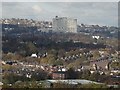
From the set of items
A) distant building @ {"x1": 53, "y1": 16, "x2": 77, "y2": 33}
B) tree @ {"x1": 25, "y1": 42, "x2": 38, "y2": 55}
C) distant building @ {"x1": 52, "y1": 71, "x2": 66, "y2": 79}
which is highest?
distant building @ {"x1": 53, "y1": 16, "x2": 77, "y2": 33}

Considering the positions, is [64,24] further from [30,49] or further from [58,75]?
[58,75]

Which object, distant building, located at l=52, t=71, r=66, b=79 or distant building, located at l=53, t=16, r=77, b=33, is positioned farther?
distant building, located at l=53, t=16, r=77, b=33

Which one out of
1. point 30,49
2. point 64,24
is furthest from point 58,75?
→ point 64,24

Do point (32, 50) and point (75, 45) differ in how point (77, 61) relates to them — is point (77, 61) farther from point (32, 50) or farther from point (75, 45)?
point (75, 45)

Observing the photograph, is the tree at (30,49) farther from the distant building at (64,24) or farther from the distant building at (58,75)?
the distant building at (64,24)

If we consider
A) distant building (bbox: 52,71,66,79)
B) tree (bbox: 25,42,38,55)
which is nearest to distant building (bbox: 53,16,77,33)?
tree (bbox: 25,42,38,55)

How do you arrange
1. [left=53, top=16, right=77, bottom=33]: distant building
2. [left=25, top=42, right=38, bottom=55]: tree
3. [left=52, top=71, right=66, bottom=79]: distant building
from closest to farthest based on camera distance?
1. [left=52, top=71, right=66, bottom=79]: distant building
2. [left=25, top=42, right=38, bottom=55]: tree
3. [left=53, top=16, right=77, bottom=33]: distant building

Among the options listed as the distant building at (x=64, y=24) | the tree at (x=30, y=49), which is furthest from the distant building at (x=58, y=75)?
the distant building at (x=64, y=24)

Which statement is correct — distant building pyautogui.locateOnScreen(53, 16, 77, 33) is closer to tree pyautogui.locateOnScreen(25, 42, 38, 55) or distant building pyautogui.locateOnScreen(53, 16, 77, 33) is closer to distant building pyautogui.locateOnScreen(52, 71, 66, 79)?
tree pyautogui.locateOnScreen(25, 42, 38, 55)

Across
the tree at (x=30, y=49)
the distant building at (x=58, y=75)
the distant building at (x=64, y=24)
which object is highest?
the distant building at (x=64, y=24)
